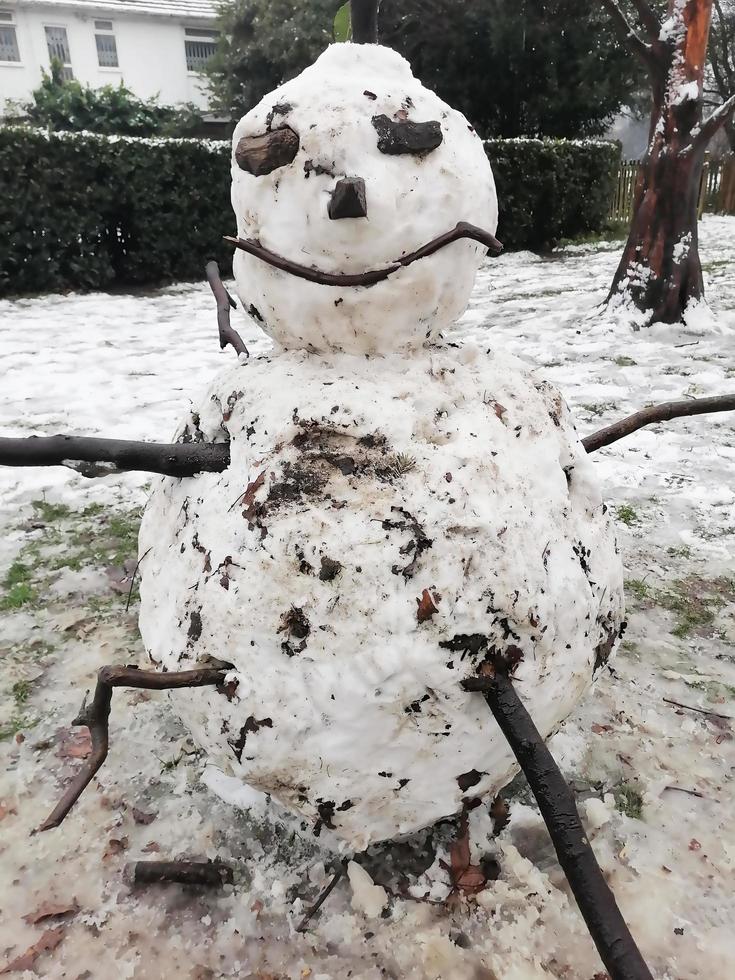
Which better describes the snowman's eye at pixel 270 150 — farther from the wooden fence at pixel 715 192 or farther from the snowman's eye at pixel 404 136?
the wooden fence at pixel 715 192

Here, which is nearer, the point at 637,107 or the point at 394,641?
the point at 394,641

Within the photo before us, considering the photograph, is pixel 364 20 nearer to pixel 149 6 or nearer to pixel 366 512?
pixel 366 512

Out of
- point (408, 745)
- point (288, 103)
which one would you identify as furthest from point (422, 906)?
point (288, 103)

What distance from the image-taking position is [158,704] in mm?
2135

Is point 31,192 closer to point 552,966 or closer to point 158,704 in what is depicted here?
point 158,704

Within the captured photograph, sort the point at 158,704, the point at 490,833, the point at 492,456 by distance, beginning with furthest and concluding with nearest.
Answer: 1. the point at 158,704
2. the point at 490,833
3. the point at 492,456

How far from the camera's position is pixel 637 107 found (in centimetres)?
1714

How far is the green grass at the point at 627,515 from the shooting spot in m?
3.05

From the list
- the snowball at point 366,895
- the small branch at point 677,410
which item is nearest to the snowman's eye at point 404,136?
the small branch at point 677,410

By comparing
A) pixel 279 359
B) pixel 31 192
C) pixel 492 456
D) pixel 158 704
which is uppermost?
pixel 31 192

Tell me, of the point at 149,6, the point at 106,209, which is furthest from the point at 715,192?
the point at 149,6

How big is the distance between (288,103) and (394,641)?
1.01 m

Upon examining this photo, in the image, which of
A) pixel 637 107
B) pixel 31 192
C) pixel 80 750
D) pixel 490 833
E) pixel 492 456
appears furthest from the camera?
pixel 637 107

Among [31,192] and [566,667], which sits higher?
[31,192]
